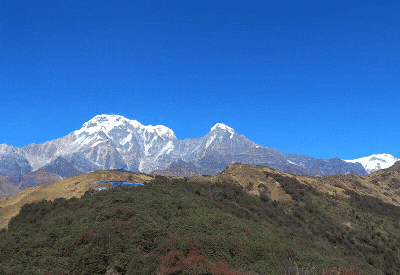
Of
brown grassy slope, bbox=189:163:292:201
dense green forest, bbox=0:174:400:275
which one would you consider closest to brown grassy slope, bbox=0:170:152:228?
dense green forest, bbox=0:174:400:275

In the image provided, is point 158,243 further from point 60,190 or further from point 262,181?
point 262,181

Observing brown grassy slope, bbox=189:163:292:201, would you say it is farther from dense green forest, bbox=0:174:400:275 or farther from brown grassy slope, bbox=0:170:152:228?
brown grassy slope, bbox=0:170:152:228

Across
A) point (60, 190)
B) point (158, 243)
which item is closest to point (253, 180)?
point (60, 190)

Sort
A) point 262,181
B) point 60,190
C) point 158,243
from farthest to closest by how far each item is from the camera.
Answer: point 262,181
point 60,190
point 158,243

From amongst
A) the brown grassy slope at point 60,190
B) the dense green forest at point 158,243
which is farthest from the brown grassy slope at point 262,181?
the brown grassy slope at point 60,190

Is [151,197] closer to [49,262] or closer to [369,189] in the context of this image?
[49,262]

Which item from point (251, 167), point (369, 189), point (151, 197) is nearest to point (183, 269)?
point (151, 197)
